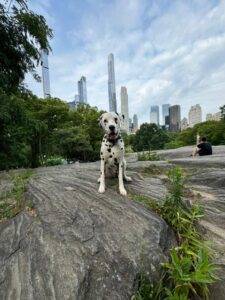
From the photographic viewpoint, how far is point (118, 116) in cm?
415

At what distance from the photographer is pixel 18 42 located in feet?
29.9

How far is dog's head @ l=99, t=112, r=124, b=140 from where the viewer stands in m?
4.01

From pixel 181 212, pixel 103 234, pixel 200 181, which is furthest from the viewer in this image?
pixel 200 181

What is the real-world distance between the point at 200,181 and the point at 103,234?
4.05m

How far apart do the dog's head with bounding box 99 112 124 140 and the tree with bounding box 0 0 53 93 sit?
6.08 metres

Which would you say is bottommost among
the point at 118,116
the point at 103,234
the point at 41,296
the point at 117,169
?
the point at 41,296

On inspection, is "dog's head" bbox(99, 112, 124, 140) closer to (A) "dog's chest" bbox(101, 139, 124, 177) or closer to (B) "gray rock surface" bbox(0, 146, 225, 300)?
(A) "dog's chest" bbox(101, 139, 124, 177)

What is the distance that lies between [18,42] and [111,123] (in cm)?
727

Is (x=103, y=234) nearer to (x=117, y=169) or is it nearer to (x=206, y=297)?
(x=206, y=297)

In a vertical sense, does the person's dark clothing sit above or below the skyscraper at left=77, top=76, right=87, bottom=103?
below

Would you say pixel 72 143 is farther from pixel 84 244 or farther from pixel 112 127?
pixel 84 244

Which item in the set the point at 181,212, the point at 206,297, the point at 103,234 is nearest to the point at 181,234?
the point at 181,212

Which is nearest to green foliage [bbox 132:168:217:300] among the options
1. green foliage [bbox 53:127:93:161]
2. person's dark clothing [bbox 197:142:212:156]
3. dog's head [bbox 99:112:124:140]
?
dog's head [bbox 99:112:124:140]

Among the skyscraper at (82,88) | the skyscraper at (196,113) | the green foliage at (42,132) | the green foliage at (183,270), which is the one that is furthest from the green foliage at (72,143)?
the skyscraper at (196,113)
